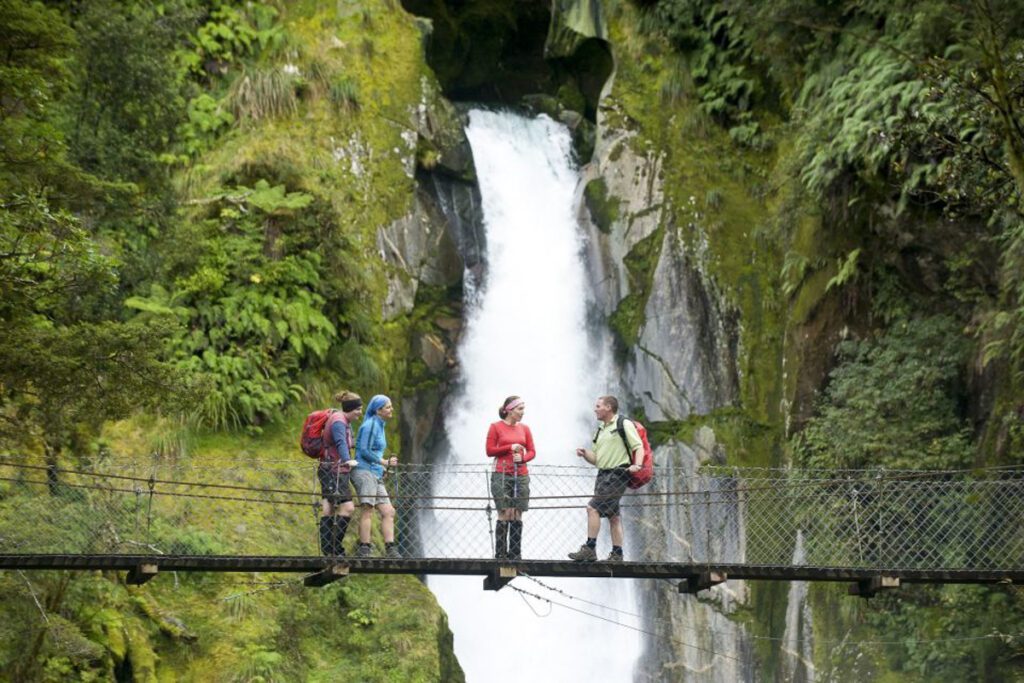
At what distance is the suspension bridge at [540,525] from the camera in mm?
10570

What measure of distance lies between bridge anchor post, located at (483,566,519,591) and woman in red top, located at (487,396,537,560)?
0.11 metres

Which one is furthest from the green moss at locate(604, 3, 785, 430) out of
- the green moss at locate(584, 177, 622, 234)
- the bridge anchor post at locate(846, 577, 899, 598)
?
the bridge anchor post at locate(846, 577, 899, 598)

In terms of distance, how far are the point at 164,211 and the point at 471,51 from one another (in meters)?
12.5

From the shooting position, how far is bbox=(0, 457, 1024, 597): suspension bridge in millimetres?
10570

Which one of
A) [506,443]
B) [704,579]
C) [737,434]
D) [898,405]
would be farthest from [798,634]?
[506,443]

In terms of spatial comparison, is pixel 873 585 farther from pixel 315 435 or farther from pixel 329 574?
pixel 315 435

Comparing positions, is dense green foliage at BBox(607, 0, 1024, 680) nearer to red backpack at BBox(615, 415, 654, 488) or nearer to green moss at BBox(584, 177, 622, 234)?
green moss at BBox(584, 177, 622, 234)

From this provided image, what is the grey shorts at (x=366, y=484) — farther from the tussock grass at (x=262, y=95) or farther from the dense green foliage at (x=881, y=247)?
the tussock grass at (x=262, y=95)

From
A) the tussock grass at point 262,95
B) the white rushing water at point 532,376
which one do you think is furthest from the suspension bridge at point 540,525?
the tussock grass at point 262,95

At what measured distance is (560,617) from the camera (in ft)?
62.0

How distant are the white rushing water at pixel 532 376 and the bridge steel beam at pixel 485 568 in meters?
6.13

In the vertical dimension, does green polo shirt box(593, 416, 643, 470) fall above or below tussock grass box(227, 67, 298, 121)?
below

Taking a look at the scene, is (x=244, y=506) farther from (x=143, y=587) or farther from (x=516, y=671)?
(x=516, y=671)

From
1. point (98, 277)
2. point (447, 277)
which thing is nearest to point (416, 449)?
point (447, 277)
